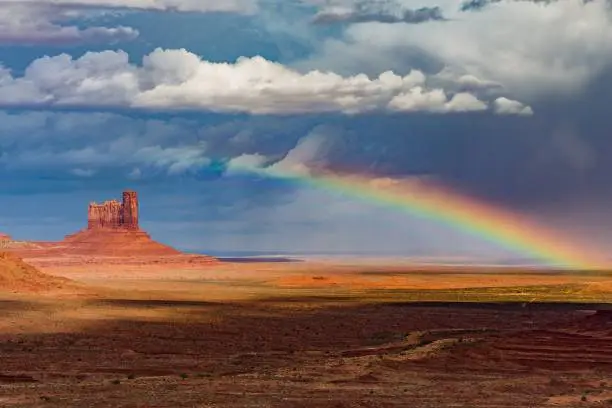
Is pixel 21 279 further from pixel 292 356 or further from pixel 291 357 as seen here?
pixel 291 357

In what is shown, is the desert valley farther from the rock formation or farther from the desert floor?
the rock formation

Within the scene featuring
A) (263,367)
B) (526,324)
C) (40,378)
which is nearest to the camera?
(40,378)

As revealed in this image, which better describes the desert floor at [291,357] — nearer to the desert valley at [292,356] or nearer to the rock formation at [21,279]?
the desert valley at [292,356]

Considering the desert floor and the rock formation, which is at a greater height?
the rock formation

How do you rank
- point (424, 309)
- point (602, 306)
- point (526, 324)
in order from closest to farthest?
point (526, 324) < point (424, 309) < point (602, 306)

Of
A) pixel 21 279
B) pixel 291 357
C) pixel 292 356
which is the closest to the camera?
pixel 291 357

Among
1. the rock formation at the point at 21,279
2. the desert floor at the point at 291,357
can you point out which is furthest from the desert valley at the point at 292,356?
the rock formation at the point at 21,279

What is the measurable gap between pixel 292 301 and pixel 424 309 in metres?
20.5

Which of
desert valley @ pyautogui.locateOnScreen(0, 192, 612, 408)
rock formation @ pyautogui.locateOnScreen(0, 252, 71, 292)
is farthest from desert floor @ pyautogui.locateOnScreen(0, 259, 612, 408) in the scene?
rock formation @ pyautogui.locateOnScreen(0, 252, 71, 292)

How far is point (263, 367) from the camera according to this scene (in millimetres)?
48656

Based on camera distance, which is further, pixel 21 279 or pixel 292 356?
pixel 21 279

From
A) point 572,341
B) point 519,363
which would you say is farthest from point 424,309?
point 519,363

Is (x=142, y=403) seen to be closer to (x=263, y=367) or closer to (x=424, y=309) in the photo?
(x=263, y=367)

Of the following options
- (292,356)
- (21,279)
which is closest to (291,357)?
(292,356)
